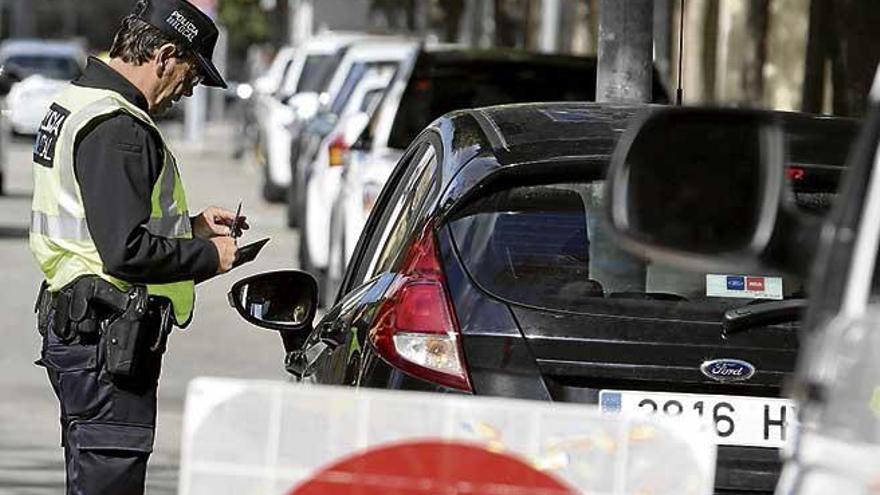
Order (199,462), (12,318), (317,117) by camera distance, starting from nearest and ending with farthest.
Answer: (199,462) → (12,318) → (317,117)

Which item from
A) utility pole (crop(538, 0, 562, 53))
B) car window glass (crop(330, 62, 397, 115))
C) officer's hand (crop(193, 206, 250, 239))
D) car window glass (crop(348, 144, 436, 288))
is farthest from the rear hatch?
utility pole (crop(538, 0, 562, 53))

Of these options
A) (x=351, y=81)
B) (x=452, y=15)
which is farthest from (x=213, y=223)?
(x=452, y=15)

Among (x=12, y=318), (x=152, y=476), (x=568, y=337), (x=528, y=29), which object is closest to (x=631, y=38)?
(x=152, y=476)

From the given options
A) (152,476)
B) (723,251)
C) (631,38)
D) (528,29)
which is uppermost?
(528,29)

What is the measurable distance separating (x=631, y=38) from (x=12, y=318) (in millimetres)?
6154

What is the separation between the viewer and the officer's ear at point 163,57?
241 inches

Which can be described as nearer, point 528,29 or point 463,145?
point 463,145

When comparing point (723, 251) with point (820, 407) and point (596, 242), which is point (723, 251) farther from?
point (596, 242)

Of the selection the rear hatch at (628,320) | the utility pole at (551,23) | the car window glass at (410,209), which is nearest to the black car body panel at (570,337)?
the rear hatch at (628,320)

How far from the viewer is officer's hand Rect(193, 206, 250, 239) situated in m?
6.33

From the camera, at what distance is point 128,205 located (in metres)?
5.84

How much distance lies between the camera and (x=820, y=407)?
10.3 ft

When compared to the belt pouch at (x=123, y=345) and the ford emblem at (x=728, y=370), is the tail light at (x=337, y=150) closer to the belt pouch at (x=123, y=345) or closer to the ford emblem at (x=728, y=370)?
the belt pouch at (x=123, y=345)

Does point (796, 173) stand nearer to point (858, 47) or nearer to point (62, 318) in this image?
point (62, 318)
